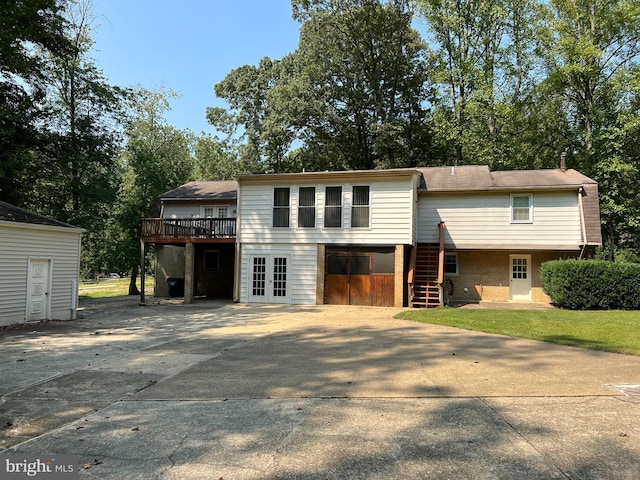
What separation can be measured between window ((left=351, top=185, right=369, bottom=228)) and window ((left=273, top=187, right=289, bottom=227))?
2.91 meters

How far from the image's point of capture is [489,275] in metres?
18.9

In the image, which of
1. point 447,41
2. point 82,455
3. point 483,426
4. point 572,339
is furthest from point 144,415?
point 447,41

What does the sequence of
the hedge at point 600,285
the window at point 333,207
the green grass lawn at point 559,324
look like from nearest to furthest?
1. the green grass lawn at point 559,324
2. the hedge at point 600,285
3. the window at point 333,207

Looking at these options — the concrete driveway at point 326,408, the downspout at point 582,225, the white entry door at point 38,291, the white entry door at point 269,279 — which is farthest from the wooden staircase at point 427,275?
the white entry door at point 38,291

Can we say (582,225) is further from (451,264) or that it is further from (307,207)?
(307,207)

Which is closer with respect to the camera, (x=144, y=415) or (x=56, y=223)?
(x=144, y=415)

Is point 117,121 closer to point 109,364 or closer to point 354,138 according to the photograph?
point 354,138

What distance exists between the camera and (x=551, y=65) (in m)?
26.5

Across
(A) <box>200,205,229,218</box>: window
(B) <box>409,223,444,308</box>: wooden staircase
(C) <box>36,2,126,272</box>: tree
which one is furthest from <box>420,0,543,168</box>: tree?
(C) <box>36,2,126,272</box>: tree

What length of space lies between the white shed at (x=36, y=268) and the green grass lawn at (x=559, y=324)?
11.4 m

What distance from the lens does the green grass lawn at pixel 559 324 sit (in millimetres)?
8688

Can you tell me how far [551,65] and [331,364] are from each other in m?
27.5

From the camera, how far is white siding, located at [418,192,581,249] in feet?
58.1

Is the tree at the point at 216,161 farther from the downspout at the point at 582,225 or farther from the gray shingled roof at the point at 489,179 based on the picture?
the downspout at the point at 582,225
